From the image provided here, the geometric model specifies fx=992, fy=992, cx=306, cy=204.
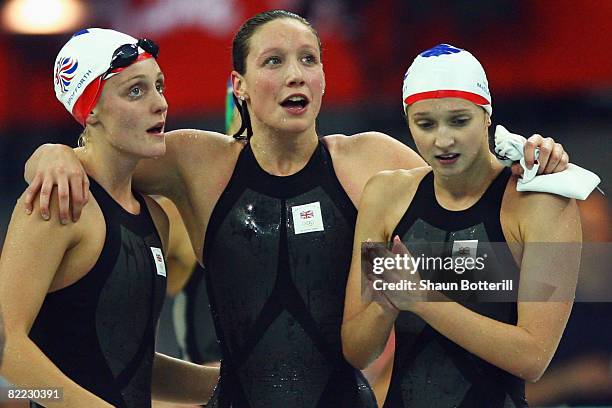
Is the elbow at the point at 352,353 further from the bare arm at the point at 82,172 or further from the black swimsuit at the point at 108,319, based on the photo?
the bare arm at the point at 82,172

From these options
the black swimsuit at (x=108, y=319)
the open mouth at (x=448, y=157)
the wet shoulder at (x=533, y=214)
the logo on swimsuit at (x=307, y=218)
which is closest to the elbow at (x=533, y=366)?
the wet shoulder at (x=533, y=214)

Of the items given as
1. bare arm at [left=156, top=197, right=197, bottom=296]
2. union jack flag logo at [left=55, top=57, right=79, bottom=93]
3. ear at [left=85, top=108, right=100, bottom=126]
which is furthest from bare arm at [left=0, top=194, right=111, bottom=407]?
bare arm at [left=156, top=197, right=197, bottom=296]

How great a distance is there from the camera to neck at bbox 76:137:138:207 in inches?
122

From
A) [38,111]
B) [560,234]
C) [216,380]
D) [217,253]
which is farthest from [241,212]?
[38,111]

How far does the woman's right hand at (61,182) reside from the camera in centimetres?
282

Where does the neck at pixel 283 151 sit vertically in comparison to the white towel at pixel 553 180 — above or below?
above

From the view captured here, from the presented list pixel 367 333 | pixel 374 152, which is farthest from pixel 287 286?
pixel 374 152

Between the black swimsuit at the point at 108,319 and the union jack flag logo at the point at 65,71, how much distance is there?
0.35m

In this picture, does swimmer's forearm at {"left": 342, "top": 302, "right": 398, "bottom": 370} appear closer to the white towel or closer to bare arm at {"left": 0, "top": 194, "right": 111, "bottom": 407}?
the white towel

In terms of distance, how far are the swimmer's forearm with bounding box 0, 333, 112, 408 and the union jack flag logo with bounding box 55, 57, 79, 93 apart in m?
0.85

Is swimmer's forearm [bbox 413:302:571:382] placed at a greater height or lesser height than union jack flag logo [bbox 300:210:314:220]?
lesser

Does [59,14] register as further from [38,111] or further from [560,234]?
[560,234]

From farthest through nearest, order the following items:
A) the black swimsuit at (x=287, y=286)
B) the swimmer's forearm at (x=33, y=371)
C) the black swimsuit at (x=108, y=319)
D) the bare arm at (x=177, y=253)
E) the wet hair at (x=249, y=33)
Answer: the bare arm at (x=177, y=253) < the wet hair at (x=249, y=33) < the black swimsuit at (x=287, y=286) < the black swimsuit at (x=108, y=319) < the swimmer's forearm at (x=33, y=371)

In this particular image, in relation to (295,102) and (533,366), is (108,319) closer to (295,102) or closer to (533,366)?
(295,102)
